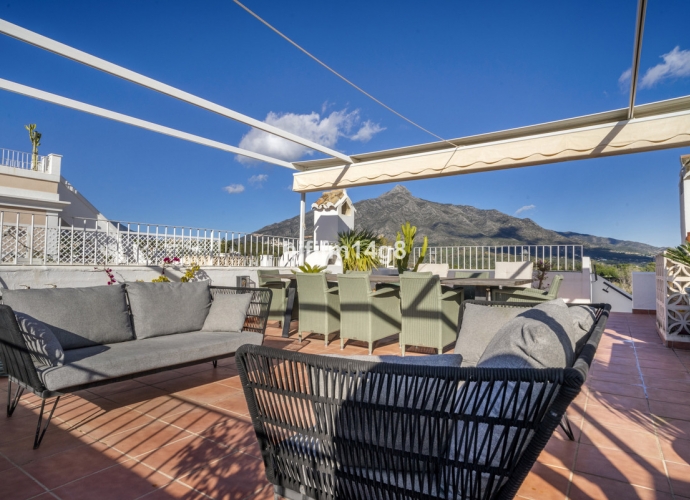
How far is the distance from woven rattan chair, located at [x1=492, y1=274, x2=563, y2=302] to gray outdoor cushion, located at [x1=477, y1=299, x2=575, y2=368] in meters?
2.79

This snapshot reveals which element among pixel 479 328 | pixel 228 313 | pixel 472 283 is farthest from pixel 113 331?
pixel 472 283

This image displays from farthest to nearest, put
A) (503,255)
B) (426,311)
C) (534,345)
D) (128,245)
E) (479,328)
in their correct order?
(503,255), (128,245), (426,311), (479,328), (534,345)

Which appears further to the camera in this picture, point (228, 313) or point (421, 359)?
point (228, 313)

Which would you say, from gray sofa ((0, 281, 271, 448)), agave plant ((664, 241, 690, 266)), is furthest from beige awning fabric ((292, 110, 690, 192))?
gray sofa ((0, 281, 271, 448))

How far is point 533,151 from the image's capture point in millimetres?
5301

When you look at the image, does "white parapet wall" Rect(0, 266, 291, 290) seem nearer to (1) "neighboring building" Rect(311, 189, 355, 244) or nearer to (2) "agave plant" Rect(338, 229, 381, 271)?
(2) "agave plant" Rect(338, 229, 381, 271)

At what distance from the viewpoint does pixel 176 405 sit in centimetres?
289

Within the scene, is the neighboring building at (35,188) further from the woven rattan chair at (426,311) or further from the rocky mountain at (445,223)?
the woven rattan chair at (426,311)

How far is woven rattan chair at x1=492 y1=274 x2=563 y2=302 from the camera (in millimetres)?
4340

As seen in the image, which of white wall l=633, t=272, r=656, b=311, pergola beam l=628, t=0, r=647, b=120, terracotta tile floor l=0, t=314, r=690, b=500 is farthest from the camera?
white wall l=633, t=272, r=656, b=311

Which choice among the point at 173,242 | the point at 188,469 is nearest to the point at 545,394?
the point at 188,469

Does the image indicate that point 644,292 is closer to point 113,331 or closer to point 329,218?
point 329,218

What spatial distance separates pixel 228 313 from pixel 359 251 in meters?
5.80

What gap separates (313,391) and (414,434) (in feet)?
0.97
